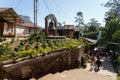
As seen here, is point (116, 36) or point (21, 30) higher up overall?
point (21, 30)

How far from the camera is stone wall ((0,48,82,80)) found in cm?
1080

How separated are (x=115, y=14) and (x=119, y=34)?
1515 cm

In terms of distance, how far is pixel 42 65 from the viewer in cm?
1375

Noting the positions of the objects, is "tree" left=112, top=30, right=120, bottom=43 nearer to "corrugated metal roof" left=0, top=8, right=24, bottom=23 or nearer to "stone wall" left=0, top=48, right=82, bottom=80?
"stone wall" left=0, top=48, right=82, bottom=80

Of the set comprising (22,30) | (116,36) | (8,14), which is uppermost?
(8,14)

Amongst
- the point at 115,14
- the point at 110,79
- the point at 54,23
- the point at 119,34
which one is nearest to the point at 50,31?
the point at 54,23

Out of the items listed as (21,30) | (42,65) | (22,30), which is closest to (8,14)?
(21,30)

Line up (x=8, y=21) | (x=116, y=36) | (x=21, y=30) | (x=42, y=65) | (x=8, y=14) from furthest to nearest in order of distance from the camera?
1. (x=21, y=30)
2. (x=116, y=36)
3. (x=8, y=21)
4. (x=8, y=14)
5. (x=42, y=65)

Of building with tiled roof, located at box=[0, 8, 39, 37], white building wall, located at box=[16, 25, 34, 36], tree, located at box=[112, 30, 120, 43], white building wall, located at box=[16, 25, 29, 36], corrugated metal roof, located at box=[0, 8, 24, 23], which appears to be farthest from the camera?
white building wall, located at box=[16, 25, 29, 36]

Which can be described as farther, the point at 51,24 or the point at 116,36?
the point at 116,36

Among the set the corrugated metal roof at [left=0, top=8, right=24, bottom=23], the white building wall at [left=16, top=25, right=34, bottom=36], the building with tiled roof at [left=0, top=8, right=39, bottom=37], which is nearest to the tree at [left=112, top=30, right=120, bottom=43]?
the building with tiled roof at [left=0, top=8, right=39, bottom=37]

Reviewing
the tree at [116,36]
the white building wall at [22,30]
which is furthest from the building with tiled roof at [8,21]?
the tree at [116,36]

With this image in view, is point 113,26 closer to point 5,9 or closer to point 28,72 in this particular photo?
point 5,9

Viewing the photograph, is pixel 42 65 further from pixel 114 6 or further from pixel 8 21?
pixel 114 6
